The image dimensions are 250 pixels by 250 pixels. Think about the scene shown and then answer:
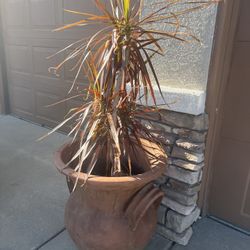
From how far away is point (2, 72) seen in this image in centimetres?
409

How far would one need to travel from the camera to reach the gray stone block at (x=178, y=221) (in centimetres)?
174

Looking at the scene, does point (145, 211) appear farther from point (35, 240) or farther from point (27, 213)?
point (27, 213)

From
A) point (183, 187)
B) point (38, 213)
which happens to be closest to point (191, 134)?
point (183, 187)

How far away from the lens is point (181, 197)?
5.68 feet

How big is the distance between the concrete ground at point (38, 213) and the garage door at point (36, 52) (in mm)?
793

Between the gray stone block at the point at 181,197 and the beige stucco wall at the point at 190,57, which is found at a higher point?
the beige stucco wall at the point at 190,57

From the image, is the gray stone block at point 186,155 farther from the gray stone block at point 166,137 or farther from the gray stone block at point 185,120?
the gray stone block at point 185,120

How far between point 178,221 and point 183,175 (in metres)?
0.31

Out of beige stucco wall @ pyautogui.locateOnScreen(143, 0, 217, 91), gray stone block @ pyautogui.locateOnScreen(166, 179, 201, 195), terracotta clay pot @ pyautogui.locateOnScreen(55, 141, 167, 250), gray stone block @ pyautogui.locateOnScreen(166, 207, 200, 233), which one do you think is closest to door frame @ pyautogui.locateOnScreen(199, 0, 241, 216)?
beige stucco wall @ pyautogui.locateOnScreen(143, 0, 217, 91)

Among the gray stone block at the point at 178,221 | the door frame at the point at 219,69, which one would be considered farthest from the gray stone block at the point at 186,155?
the gray stone block at the point at 178,221

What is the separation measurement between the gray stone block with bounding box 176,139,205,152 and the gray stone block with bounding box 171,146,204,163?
25mm

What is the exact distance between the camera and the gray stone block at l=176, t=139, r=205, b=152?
1635 mm

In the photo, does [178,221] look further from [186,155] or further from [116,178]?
[116,178]

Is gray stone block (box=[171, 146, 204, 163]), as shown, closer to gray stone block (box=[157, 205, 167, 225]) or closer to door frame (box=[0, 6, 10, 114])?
gray stone block (box=[157, 205, 167, 225])
